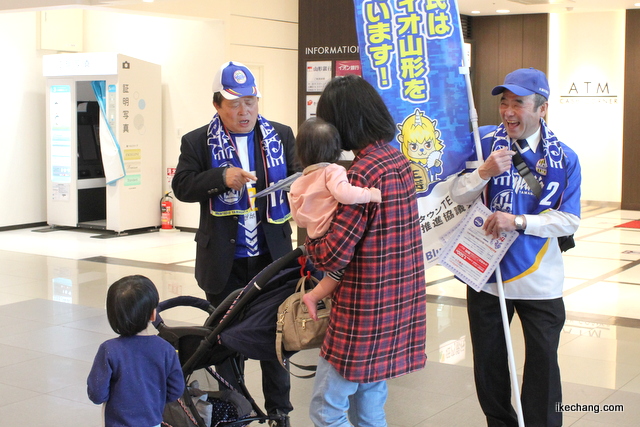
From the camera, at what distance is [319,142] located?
81.7 inches

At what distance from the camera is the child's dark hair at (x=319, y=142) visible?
208 cm

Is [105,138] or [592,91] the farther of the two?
[592,91]

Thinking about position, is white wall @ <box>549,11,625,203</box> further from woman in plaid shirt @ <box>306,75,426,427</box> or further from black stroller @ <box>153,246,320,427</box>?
woman in plaid shirt @ <box>306,75,426,427</box>

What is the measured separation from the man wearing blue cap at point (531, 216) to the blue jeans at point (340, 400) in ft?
2.30

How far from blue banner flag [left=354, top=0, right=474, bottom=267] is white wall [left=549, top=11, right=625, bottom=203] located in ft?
35.9

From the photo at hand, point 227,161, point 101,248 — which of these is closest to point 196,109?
point 101,248

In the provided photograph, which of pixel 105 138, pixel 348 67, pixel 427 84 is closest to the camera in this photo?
pixel 427 84

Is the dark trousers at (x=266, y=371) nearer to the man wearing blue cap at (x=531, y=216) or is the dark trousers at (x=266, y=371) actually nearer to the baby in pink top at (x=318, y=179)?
the man wearing blue cap at (x=531, y=216)

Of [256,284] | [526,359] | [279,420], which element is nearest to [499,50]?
[526,359]

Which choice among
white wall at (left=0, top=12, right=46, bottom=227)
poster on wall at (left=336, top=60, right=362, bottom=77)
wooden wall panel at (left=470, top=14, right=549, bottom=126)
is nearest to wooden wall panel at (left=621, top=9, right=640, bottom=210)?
wooden wall panel at (left=470, top=14, right=549, bottom=126)

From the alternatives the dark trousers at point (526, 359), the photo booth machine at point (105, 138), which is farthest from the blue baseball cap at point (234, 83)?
the photo booth machine at point (105, 138)

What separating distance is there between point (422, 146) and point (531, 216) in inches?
20.1

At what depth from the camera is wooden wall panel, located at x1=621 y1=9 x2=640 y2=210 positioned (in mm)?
12305

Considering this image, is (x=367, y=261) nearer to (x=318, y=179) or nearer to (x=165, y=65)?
(x=318, y=179)
